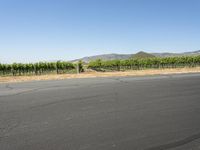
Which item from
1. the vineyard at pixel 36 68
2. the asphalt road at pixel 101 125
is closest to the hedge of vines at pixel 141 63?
the vineyard at pixel 36 68

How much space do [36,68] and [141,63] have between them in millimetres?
23696

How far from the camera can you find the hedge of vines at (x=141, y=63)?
179 ft

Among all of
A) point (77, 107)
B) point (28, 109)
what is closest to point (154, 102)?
point (77, 107)

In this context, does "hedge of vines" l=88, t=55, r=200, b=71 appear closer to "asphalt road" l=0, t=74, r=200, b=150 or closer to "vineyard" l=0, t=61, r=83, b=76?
"vineyard" l=0, t=61, r=83, b=76

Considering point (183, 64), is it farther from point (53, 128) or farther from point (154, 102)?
point (53, 128)

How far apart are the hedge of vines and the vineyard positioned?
30.3ft

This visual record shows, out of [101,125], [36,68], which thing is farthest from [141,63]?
[101,125]

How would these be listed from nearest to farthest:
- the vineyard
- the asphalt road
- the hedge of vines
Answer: the asphalt road
the vineyard
the hedge of vines

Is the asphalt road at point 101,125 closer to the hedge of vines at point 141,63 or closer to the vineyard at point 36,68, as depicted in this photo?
the vineyard at point 36,68

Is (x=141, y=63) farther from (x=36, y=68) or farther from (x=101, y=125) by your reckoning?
(x=101, y=125)

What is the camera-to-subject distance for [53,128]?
5.93 m

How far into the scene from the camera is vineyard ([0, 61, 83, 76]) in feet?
131

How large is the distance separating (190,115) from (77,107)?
3.55 m

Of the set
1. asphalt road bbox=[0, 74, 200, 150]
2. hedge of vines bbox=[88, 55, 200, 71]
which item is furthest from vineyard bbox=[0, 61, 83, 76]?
asphalt road bbox=[0, 74, 200, 150]
